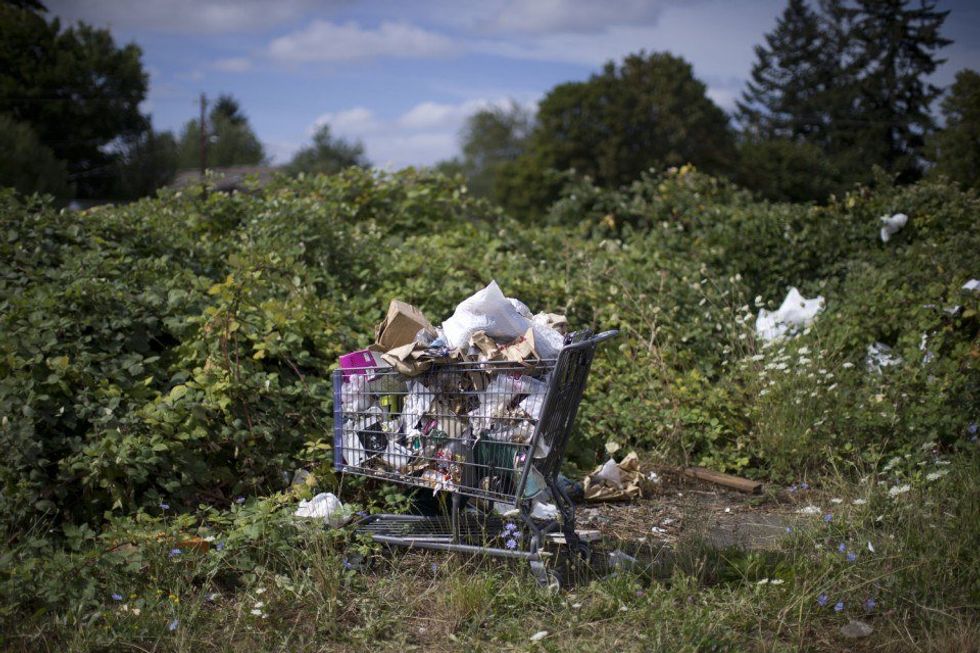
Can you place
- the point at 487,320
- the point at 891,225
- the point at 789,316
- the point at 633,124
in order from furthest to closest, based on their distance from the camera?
1. the point at 633,124
2. the point at 891,225
3. the point at 789,316
4. the point at 487,320

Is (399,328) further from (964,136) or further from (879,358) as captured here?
(964,136)

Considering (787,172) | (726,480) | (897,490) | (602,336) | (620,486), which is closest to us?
(602,336)

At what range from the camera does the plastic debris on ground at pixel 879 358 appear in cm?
542

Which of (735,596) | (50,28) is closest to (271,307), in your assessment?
(735,596)

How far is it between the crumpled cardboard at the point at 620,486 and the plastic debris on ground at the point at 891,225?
13.7ft

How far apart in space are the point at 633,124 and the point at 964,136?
14.6 m

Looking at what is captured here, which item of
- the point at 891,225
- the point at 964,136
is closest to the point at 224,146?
the point at 964,136

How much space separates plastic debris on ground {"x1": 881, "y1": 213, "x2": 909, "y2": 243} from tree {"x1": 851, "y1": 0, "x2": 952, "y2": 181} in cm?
3173

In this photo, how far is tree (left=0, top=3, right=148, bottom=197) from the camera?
33.3 metres

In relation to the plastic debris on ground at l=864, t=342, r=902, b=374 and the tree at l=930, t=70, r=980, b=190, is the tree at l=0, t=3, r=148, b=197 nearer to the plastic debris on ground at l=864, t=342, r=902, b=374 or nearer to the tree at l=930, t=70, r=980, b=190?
the tree at l=930, t=70, r=980, b=190

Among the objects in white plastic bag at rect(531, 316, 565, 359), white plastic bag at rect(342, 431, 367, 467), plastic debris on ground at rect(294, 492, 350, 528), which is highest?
white plastic bag at rect(531, 316, 565, 359)

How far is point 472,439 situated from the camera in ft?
Result: 10.9

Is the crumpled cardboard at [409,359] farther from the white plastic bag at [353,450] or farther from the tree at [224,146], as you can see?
the tree at [224,146]

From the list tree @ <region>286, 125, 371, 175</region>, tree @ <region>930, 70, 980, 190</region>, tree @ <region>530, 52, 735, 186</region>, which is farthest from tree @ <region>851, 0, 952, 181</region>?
tree @ <region>286, 125, 371, 175</region>
